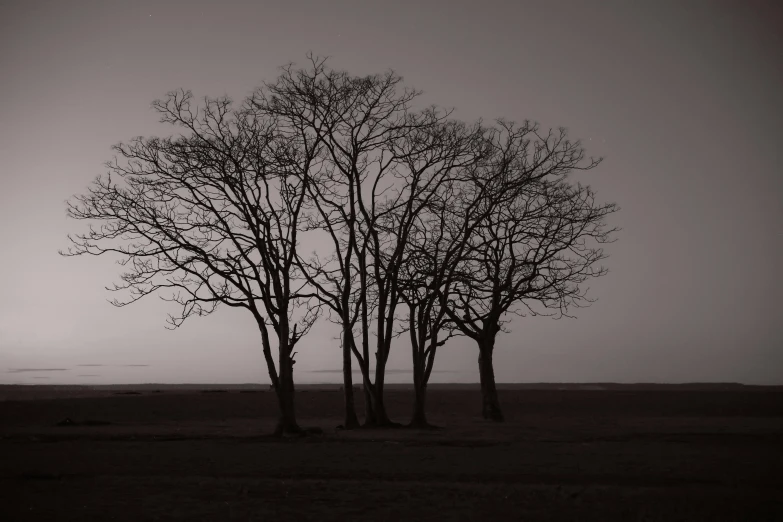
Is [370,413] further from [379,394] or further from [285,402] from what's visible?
[285,402]

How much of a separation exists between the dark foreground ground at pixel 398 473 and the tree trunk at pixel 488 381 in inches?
116

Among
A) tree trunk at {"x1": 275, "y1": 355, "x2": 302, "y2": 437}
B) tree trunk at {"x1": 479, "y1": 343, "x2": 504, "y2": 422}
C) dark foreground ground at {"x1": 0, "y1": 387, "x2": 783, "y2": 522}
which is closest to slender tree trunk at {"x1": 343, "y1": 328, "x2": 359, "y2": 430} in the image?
dark foreground ground at {"x1": 0, "y1": 387, "x2": 783, "y2": 522}

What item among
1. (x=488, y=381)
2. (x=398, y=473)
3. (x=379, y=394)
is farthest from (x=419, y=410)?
(x=398, y=473)

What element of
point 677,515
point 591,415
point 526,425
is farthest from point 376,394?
point 677,515

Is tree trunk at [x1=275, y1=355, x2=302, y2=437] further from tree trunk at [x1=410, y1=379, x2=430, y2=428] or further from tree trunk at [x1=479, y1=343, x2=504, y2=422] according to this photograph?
tree trunk at [x1=479, y1=343, x2=504, y2=422]

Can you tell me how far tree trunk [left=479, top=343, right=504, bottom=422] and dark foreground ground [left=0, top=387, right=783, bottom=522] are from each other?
2.95 metres

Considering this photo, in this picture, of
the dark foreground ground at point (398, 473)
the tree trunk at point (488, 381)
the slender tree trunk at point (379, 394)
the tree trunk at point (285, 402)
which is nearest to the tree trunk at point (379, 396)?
the slender tree trunk at point (379, 394)

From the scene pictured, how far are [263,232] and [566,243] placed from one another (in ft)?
43.0

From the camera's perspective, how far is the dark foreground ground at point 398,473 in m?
12.3

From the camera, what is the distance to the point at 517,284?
3275 centimetres

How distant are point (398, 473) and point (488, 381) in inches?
727

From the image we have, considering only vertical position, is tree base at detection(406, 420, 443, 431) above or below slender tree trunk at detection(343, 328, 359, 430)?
below

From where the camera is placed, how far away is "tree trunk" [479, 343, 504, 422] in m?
34.7

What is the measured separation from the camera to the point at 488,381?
3469 centimetres
